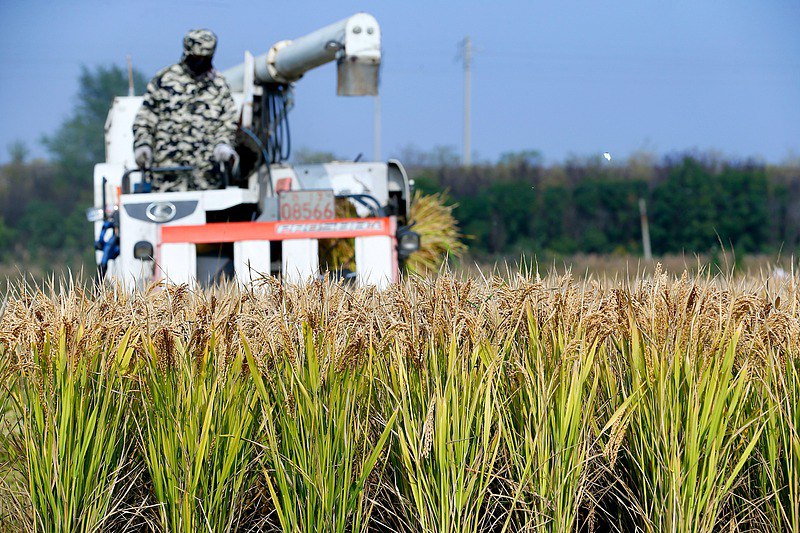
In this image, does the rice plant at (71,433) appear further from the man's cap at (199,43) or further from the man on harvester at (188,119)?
the man's cap at (199,43)

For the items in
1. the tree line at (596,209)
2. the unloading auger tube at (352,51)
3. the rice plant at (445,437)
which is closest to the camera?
the rice plant at (445,437)

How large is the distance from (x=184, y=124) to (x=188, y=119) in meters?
0.05

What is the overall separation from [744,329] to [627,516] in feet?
2.80

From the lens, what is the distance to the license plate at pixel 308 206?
756 centimetres

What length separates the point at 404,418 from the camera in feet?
11.8

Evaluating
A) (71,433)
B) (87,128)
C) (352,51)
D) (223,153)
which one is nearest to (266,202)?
(223,153)

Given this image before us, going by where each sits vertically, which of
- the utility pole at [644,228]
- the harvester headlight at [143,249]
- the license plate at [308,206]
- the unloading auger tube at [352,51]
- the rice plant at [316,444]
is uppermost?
the unloading auger tube at [352,51]

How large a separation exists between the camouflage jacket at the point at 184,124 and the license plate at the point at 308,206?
983 mm

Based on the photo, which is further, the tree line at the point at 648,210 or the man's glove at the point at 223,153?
the tree line at the point at 648,210

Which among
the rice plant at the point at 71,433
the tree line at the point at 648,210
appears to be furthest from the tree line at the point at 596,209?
the rice plant at the point at 71,433

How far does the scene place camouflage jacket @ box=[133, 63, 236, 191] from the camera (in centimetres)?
826

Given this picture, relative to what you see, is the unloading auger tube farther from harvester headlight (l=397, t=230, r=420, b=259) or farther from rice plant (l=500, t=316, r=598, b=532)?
rice plant (l=500, t=316, r=598, b=532)

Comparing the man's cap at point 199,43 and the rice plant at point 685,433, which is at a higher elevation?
the man's cap at point 199,43

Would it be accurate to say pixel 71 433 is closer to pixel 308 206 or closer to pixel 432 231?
pixel 308 206
